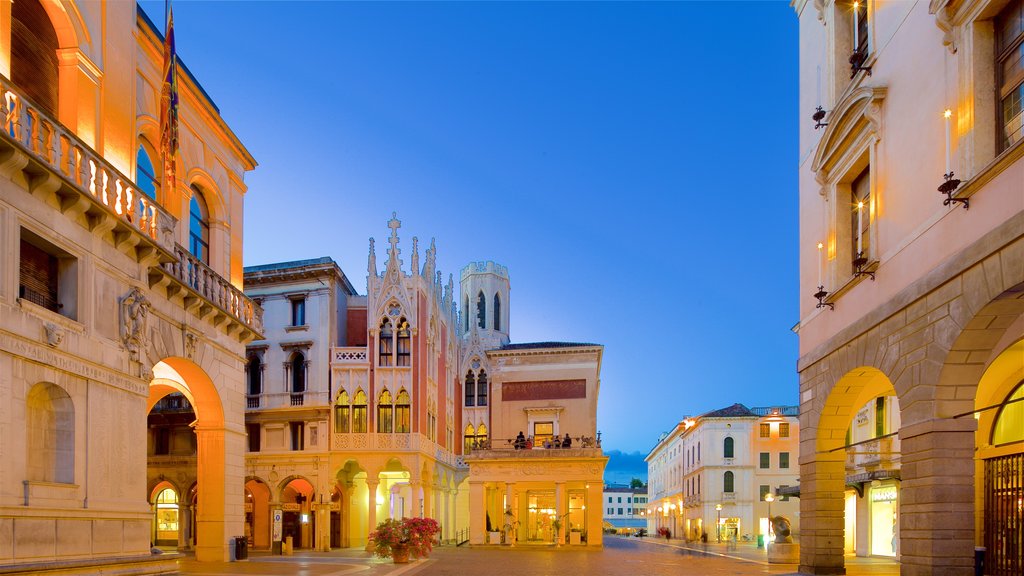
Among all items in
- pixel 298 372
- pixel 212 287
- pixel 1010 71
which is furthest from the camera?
pixel 298 372

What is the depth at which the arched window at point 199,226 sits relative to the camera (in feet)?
79.4

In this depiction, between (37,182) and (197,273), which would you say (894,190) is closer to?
(37,182)

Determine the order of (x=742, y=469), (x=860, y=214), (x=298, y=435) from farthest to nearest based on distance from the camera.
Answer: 1. (x=742, y=469)
2. (x=298, y=435)
3. (x=860, y=214)

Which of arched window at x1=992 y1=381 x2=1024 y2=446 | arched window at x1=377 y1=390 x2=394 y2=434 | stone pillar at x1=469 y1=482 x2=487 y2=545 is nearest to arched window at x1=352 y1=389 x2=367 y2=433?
arched window at x1=377 y1=390 x2=394 y2=434

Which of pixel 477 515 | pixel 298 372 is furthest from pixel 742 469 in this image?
pixel 298 372

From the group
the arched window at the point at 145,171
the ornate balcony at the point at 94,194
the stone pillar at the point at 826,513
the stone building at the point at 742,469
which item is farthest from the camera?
the stone building at the point at 742,469

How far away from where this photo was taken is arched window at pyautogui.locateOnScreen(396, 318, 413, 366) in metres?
45.6

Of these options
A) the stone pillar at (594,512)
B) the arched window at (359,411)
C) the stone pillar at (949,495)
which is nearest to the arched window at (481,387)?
the stone pillar at (594,512)

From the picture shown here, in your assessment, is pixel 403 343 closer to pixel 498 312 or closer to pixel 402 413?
pixel 402 413

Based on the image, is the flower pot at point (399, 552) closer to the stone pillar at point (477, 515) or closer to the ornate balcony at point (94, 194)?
the ornate balcony at point (94, 194)

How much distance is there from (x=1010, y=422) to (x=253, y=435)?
35379mm

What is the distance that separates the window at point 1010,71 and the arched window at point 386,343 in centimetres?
3620

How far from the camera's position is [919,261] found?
13891mm

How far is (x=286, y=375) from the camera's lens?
4531 centimetres
